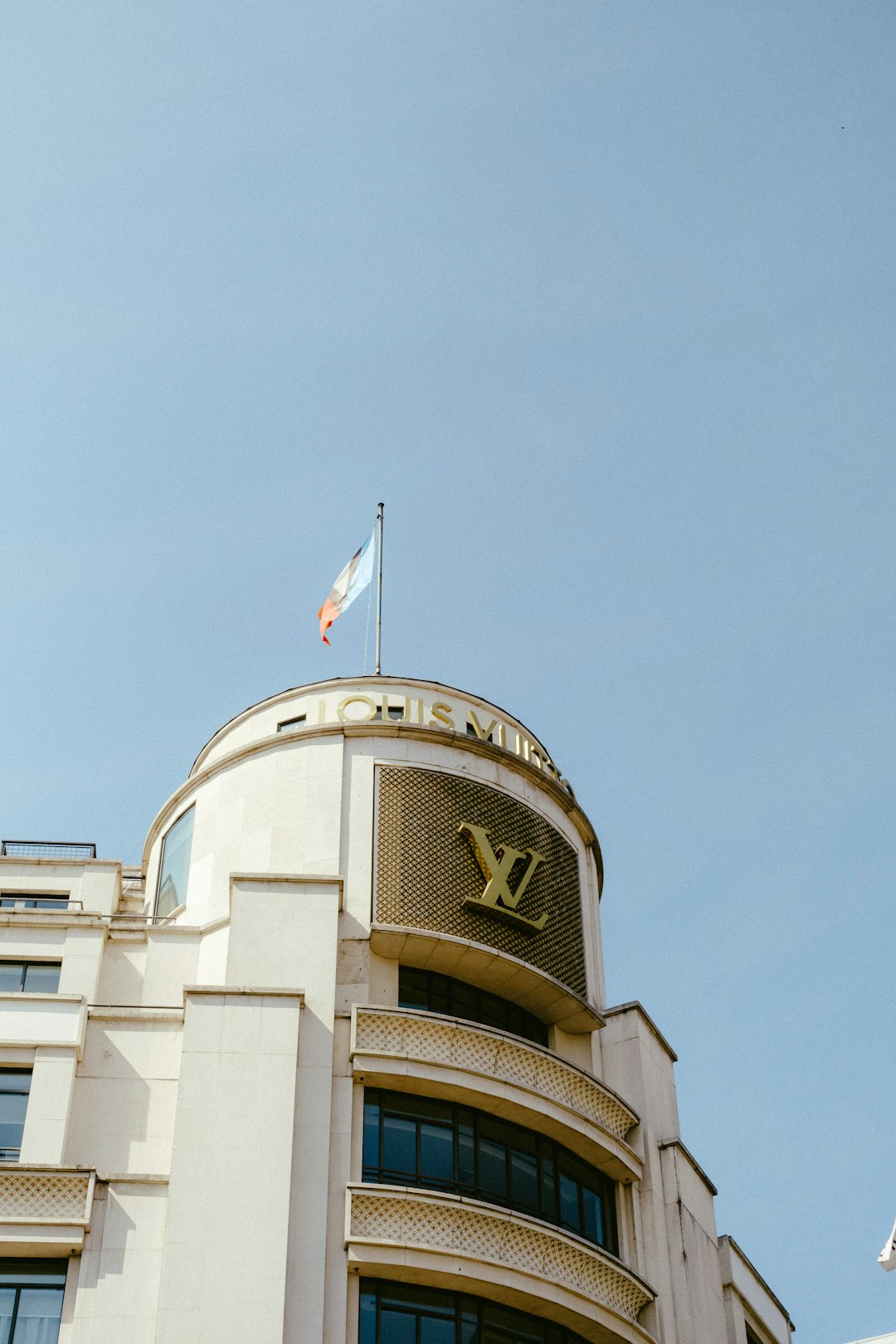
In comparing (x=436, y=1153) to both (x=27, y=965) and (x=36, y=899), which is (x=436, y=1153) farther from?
(x=36, y=899)

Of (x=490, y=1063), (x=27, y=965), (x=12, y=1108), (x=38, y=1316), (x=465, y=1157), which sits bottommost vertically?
(x=38, y=1316)

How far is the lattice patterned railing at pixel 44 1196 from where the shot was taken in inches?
1328

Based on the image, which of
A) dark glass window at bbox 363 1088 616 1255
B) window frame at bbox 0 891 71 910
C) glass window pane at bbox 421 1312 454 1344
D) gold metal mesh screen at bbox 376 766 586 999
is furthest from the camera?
window frame at bbox 0 891 71 910

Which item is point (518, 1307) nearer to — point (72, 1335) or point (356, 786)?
point (72, 1335)

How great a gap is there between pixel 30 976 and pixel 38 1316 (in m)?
7.97

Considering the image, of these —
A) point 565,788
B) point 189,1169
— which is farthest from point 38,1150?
point 565,788

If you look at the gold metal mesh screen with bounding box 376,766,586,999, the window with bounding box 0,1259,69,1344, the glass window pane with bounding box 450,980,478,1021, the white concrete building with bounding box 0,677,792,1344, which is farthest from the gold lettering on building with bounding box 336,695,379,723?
the window with bounding box 0,1259,69,1344

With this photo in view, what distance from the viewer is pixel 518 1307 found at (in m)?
35.8

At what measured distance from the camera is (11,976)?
3878 cm

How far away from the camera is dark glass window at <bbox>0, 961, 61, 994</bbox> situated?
3859cm

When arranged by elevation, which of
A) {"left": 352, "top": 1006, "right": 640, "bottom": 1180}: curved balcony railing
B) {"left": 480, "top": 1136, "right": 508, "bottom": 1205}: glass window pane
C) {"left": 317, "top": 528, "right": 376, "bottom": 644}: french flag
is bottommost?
{"left": 480, "top": 1136, "right": 508, "bottom": 1205}: glass window pane

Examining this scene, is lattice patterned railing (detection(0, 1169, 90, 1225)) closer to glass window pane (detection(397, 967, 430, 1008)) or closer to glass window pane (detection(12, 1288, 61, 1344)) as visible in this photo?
glass window pane (detection(12, 1288, 61, 1344))

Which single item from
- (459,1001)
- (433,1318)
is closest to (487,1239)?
(433,1318)

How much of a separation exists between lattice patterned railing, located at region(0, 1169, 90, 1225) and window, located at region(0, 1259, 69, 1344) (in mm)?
818
